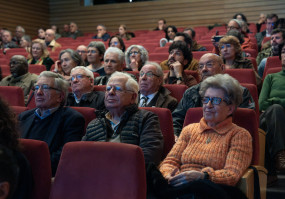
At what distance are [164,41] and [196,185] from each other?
439 cm

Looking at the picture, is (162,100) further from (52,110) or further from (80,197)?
(80,197)

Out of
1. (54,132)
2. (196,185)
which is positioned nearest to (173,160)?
(196,185)

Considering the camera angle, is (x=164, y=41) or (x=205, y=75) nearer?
(x=205, y=75)

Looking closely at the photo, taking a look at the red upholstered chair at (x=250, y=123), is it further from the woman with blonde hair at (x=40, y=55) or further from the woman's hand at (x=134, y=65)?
the woman with blonde hair at (x=40, y=55)

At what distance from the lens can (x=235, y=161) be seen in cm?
167

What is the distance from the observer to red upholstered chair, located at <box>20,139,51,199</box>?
142cm

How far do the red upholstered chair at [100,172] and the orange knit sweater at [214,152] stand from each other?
41 cm

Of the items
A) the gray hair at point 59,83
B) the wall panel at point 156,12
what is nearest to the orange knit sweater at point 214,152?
the gray hair at point 59,83

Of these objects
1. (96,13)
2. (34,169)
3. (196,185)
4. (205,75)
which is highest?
(96,13)

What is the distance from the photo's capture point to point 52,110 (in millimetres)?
2205

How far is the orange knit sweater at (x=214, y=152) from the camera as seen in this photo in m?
1.65

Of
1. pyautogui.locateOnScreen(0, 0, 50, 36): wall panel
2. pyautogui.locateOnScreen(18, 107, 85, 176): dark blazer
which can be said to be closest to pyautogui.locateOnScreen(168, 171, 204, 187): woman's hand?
pyautogui.locateOnScreen(18, 107, 85, 176): dark blazer

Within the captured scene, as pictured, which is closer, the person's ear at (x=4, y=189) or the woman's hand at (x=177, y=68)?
the person's ear at (x=4, y=189)

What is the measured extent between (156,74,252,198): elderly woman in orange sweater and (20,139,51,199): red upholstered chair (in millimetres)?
509
